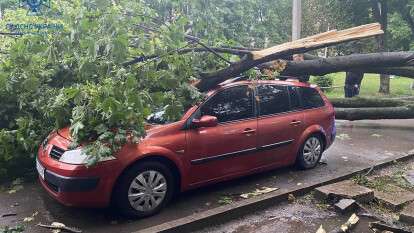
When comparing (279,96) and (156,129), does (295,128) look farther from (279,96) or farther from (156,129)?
(156,129)

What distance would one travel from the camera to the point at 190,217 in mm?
4730

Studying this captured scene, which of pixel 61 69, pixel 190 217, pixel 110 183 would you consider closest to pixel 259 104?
pixel 190 217

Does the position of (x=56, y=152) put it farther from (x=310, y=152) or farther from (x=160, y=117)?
(x=310, y=152)

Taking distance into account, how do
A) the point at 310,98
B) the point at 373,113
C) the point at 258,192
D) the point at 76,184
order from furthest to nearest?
the point at 373,113, the point at 310,98, the point at 258,192, the point at 76,184

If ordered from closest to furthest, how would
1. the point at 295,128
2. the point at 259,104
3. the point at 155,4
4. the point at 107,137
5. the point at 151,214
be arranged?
the point at 107,137 < the point at 151,214 < the point at 259,104 < the point at 295,128 < the point at 155,4

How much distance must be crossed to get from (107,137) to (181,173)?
3.64 feet

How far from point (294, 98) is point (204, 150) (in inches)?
79.7

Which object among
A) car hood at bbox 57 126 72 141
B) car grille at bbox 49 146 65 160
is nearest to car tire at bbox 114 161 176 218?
car grille at bbox 49 146 65 160

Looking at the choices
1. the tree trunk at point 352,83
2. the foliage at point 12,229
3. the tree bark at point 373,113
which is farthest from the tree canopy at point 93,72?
the tree trunk at point 352,83

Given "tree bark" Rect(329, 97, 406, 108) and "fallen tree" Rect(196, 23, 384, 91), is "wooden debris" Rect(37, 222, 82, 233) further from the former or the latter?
"tree bark" Rect(329, 97, 406, 108)

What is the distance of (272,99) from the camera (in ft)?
20.5

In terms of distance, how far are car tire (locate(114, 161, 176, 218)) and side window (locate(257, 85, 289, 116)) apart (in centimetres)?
183

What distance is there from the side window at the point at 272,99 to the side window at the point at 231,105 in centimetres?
22

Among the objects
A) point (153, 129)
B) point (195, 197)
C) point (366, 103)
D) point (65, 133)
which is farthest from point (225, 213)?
point (366, 103)
